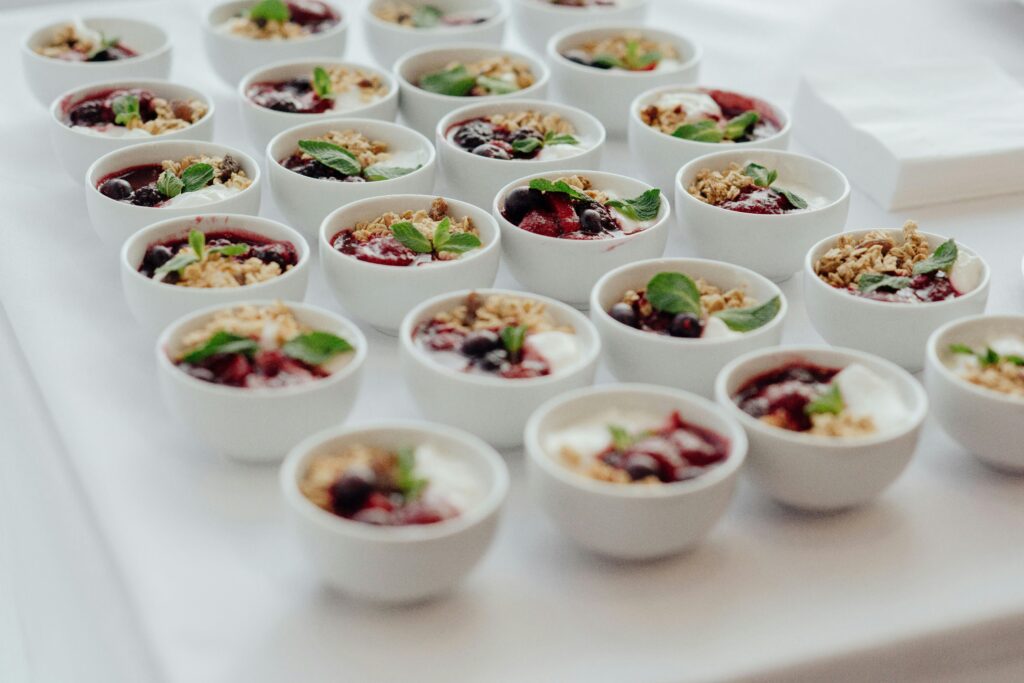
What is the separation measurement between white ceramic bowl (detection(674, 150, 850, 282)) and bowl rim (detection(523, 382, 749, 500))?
539 millimetres

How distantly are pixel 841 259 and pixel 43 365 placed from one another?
111 cm

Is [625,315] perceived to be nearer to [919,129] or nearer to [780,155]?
[780,155]

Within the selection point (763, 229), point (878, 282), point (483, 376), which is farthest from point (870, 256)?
point (483, 376)

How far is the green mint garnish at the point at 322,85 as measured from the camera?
7.86ft

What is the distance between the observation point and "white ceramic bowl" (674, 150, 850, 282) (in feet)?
6.40

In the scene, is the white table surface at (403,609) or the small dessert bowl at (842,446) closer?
the white table surface at (403,609)

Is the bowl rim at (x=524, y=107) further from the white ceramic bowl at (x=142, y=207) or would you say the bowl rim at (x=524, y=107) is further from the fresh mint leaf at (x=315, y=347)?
the fresh mint leaf at (x=315, y=347)

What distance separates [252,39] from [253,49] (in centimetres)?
5

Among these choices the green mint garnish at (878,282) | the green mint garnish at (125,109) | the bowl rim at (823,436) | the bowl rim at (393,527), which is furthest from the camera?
the green mint garnish at (125,109)

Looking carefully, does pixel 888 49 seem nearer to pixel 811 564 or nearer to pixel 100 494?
pixel 811 564

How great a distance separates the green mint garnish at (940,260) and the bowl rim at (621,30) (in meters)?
0.80

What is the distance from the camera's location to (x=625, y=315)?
168cm

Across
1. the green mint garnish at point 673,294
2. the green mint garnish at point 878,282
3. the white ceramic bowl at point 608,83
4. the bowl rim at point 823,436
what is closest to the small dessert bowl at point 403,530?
the bowl rim at point 823,436

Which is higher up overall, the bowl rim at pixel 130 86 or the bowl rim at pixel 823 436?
the bowl rim at pixel 823 436
